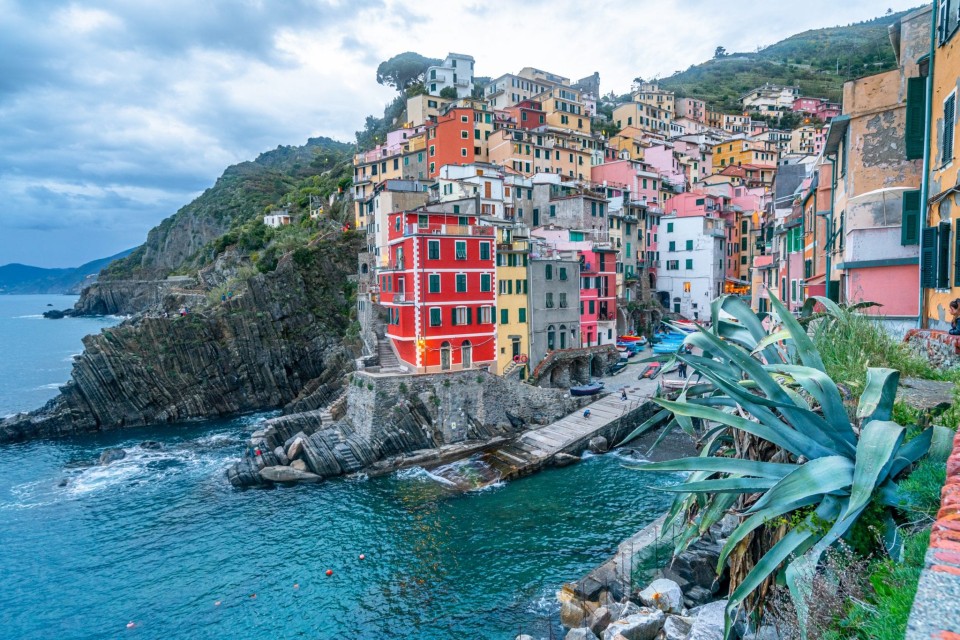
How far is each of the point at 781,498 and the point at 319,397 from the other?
144 feet

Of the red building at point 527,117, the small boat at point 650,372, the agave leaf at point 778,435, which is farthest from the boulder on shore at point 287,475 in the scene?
the red building at point 527,117

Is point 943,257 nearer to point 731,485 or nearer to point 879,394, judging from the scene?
point 879,394

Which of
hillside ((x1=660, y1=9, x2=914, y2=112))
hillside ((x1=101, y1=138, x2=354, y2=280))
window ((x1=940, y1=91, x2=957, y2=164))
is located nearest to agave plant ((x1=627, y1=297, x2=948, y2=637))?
window ((x1=940, y1=91, x2=957, y2=164))

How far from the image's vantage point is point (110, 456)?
121ft

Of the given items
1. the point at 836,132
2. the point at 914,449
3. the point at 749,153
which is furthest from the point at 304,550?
the point at 749,153

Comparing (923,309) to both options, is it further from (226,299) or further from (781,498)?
(226,299)

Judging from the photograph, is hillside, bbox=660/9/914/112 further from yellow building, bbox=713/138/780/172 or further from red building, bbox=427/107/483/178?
red building, bbox=427/107/483/178

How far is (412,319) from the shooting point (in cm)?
3553

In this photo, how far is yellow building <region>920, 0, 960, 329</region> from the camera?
37.9 ft

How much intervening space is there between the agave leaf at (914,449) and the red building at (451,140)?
5935 centimetres

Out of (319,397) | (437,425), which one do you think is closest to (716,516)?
(437,425)

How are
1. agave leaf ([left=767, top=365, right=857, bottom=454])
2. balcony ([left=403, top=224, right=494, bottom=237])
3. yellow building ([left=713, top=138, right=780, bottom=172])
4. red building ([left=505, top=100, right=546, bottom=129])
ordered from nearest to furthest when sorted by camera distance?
agave leaf ([left=767, top=365, right=857, bottom=454]) → balcony ([left=403, top=224, right=494, bottom=237]) → red building ([left=505, top=100, right=546, bottom=129]) → yellow building ([left=713, top=138, right=780, bottom=172])

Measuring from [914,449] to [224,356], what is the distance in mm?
53570

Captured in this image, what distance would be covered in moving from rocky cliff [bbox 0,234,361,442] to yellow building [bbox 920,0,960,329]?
133ft
